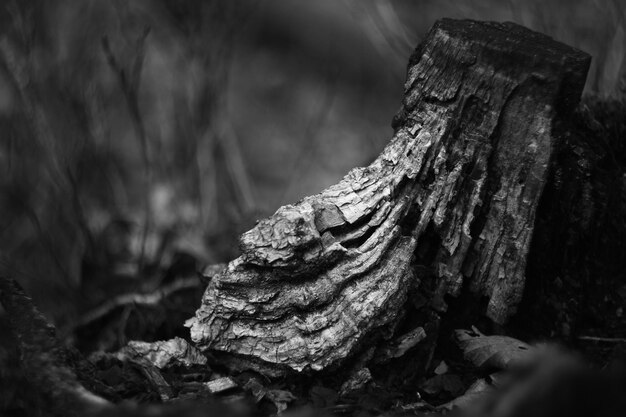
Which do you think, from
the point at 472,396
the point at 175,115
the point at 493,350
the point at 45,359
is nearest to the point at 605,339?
the point at 493,350

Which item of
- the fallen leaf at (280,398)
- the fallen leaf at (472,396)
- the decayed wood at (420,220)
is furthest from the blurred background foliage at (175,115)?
the fallen leaf at (472,396)

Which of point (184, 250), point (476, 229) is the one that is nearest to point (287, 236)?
point (476, 229)

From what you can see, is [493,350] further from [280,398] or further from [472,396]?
[280,398]

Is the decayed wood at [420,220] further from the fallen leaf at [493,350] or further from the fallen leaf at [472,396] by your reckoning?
the fallen leaf at [472,396]

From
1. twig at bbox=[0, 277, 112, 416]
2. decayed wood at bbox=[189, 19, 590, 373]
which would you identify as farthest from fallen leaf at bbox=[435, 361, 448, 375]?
twig at bbox=[0, 277, 112, 416]

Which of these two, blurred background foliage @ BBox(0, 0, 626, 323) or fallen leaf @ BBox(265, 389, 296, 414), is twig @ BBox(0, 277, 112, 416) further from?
blurred background foliage @ BBox(0, 0, 626, 323)

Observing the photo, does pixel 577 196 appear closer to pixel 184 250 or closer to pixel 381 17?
pixel 184 250
